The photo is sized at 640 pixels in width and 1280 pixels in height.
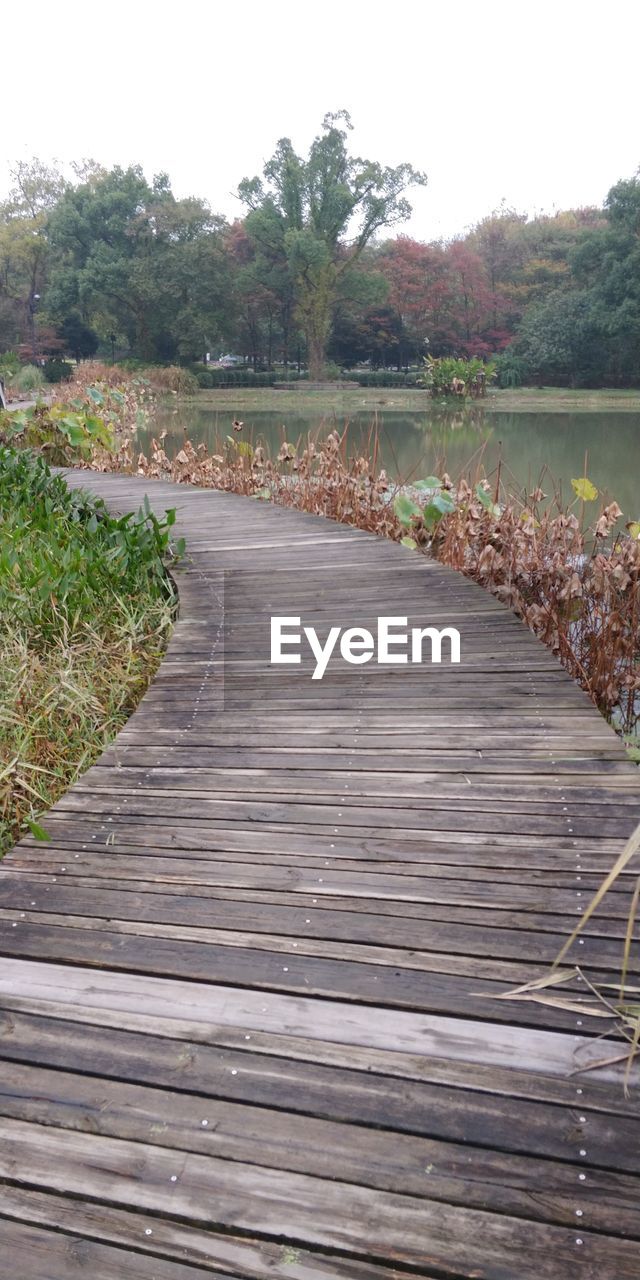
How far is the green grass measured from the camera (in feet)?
→ 80.7

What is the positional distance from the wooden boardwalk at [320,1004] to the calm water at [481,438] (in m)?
3.14

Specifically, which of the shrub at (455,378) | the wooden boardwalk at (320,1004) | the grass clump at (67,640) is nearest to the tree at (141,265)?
the shrub at (455,378)

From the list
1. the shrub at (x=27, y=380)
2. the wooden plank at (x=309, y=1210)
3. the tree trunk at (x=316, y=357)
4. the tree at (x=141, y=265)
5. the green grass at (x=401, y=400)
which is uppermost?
the tree at (x=141, y=265)

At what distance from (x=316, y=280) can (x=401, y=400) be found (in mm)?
7100

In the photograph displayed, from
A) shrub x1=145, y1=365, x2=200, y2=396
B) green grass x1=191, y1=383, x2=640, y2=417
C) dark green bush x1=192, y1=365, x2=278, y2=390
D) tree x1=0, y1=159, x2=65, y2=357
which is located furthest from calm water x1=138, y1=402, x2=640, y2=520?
tree x1=0, y1=159, x2=65, y2=357

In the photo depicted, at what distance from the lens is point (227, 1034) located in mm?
1238

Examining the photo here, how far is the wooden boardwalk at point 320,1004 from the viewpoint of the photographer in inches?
37.8

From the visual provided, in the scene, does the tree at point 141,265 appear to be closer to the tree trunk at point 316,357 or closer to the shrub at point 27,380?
the tree trunk at point 316,357

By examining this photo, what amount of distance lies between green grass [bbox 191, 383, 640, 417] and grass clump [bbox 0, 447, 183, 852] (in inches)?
788

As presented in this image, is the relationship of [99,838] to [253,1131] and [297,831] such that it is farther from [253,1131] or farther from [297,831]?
[253,1131]

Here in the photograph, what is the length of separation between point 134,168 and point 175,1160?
1448 inches

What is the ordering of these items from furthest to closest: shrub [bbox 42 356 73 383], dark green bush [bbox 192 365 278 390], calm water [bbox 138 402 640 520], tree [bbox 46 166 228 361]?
dark green bush [bbox 192 365 278 390] < tree [bbox 46 166 228 361] < shrub [bbox 42 356 73 383] < calm water [bbox 138 402 640 520]

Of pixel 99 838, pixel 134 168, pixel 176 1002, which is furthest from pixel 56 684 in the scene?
pixel 134 168

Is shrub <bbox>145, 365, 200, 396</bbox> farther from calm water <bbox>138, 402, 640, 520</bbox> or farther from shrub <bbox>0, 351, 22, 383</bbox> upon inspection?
shrub <bbox>0, 351, 22, 383</bbox>
